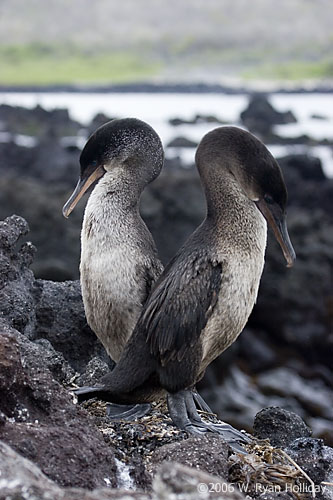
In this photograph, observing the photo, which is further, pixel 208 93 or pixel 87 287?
pixel 208 93

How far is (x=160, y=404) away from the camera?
4629 mm

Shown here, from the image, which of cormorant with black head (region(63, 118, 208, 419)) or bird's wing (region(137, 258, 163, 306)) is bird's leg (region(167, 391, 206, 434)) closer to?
cormorant with black head (region(63, 118, 208, 419))

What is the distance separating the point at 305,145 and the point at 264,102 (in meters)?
6.85

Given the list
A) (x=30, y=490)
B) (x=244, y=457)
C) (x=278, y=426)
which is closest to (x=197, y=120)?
(x=278, y=426)

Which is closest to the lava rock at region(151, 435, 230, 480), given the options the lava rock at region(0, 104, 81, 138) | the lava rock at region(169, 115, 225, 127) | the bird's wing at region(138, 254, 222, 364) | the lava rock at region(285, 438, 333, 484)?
the lava rock at region(285, 438, 333, 484)

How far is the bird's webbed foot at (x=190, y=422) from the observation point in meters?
3.94

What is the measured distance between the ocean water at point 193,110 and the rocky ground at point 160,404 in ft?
28.7

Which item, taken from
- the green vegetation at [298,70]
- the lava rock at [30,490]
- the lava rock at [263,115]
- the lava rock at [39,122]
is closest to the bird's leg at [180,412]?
the lava rock at [30,490]

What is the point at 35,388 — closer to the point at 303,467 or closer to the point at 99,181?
the point at 303,467

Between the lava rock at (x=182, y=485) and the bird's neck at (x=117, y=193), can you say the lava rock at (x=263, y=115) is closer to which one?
the bird's neck at (x=117, y=193)

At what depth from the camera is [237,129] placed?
14.0 ft

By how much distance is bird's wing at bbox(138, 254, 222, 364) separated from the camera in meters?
3.96

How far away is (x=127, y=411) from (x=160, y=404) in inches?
16.0

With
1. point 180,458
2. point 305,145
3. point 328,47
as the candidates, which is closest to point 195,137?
point 305,145
